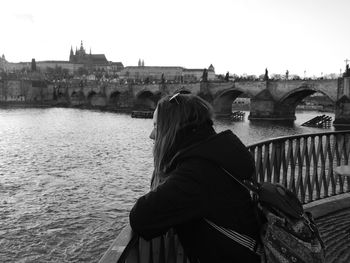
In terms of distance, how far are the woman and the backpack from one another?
0.12 ft

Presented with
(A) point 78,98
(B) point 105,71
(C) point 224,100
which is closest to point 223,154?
(C) point 224,100

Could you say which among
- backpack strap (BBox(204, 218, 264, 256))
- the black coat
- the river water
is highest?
the black coat

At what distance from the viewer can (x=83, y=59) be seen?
197625mm

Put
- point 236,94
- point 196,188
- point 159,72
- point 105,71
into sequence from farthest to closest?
point 105,71
point 159,72
point 236,94
point 196,188

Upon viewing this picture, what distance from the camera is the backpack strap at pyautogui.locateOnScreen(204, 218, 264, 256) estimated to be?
1.96 meters

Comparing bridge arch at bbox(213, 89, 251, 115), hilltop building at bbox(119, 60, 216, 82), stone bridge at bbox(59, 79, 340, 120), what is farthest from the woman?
hilltop building at bbox(119, 60, 216, 82)

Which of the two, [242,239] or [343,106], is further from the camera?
[343,106]

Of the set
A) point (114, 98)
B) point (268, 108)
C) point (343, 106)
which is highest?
point (343, 106)

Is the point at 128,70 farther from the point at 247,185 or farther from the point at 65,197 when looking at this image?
the point at 247,185

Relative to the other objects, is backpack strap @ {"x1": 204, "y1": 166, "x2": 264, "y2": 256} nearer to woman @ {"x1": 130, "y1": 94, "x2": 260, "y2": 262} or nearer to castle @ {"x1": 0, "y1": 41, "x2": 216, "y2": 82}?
woman @ {"x1": 130, "y1": 94, "x2": 260, "y2": 262}

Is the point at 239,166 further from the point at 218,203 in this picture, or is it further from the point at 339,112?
the point at 339,112

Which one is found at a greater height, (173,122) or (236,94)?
(173,122)

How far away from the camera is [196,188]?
6.15 ft

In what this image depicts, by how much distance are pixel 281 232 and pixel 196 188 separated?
0.45 m
